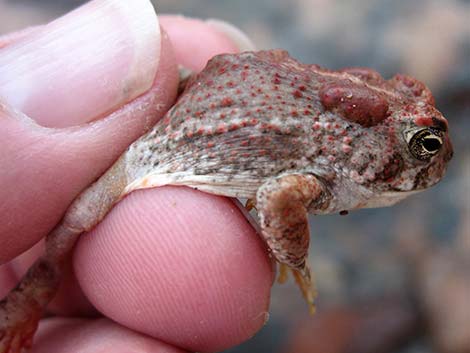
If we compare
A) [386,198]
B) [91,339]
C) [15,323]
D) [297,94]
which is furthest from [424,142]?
[15,323]

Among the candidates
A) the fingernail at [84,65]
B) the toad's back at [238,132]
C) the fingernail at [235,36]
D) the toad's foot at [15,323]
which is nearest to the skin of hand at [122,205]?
the fingernail at [84,65]

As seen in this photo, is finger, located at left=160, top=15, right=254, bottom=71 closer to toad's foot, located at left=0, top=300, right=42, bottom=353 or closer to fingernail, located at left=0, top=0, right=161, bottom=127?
fingernail, located at left=0, top=0, right=161, bottom=127

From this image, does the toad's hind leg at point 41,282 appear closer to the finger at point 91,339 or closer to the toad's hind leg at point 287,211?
the finger at point 91,339

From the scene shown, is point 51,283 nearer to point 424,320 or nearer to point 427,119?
point 427,119

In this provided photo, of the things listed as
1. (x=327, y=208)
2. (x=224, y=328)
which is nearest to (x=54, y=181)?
(x=224, y=328)

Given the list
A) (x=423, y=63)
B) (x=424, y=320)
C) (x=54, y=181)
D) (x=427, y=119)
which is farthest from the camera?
(x=423, y=63)

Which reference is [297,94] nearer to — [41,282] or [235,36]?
[235,36]

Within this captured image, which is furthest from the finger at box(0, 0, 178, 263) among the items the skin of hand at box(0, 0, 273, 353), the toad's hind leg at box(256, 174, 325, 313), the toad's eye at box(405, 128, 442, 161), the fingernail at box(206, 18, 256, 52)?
the toad's eye at box(405, 128, 442, 161)
